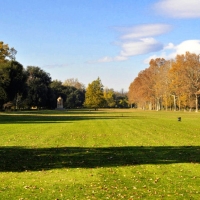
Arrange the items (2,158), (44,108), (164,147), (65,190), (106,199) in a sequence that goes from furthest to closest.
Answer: (44,108), (164,147), (2,158), (65,190), (106,199)

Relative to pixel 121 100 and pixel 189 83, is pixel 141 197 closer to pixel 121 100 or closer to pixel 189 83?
pixel 189 83

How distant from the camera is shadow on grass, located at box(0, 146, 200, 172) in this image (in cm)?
1405

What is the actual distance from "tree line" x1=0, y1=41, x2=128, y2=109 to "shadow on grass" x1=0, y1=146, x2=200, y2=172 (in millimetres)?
53311

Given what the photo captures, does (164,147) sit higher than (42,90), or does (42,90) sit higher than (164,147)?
(42,90)

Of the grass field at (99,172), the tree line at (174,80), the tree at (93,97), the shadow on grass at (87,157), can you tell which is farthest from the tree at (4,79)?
the shadow on grass at (87,157)

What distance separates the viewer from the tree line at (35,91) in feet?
245

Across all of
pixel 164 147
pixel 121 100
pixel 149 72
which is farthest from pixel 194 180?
pixel 121 100

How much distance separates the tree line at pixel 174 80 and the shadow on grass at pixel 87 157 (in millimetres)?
69421

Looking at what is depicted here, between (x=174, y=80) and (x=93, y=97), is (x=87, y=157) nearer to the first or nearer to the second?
(x=174, y=80)

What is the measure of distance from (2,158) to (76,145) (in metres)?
5.87

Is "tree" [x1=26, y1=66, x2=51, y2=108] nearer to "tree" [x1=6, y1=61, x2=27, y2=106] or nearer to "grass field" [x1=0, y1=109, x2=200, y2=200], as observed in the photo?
"tree" [x1=6, y1=61, x2=27, y2=106]

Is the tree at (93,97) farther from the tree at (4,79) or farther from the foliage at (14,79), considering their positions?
the tree at (4,79)

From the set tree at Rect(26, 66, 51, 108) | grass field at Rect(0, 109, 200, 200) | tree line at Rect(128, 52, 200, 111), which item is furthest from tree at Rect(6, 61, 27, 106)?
grass field at Rect(0, 109, 200, 200)

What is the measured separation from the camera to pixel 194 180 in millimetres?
11375
